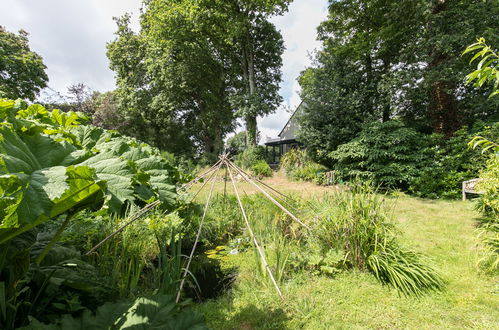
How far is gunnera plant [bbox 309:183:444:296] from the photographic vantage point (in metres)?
2.54

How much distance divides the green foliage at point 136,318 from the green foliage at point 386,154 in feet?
26.2

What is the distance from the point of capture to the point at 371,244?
281 cm

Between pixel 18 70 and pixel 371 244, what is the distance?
14.7 meters

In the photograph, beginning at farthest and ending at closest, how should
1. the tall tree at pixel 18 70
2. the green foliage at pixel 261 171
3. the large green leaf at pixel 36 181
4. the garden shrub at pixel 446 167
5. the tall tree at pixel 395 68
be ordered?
the green foliage at pixel 261 171
the tall tree at pixel 18 70
the tall tree at pixel 395 68
the garden shrub at pixel 446 167
the large green leaf at pixel 36 181

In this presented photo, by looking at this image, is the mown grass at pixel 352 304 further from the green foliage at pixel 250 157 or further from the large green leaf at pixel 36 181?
the green foliage at pixel 250 157

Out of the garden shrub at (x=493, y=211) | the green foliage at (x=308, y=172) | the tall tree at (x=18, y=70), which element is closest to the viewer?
the garden shrub at (x=493, y=211)

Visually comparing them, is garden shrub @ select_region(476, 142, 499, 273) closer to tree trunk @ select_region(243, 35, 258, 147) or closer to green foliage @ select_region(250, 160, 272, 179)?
green foliage @ select_region(250, 160, 272, 179)

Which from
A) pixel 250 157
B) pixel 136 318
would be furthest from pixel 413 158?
pixel 136 318

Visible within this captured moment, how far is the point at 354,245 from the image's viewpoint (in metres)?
2.87

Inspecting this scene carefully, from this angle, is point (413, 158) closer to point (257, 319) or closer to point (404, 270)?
point (404, 270)

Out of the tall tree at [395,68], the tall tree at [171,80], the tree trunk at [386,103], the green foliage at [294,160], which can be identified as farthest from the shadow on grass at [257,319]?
the tall tree at [171,80]

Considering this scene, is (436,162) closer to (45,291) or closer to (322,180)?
(322,180)

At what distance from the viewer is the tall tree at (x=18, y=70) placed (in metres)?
9.68

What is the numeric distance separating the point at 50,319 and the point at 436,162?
32.6 ft
